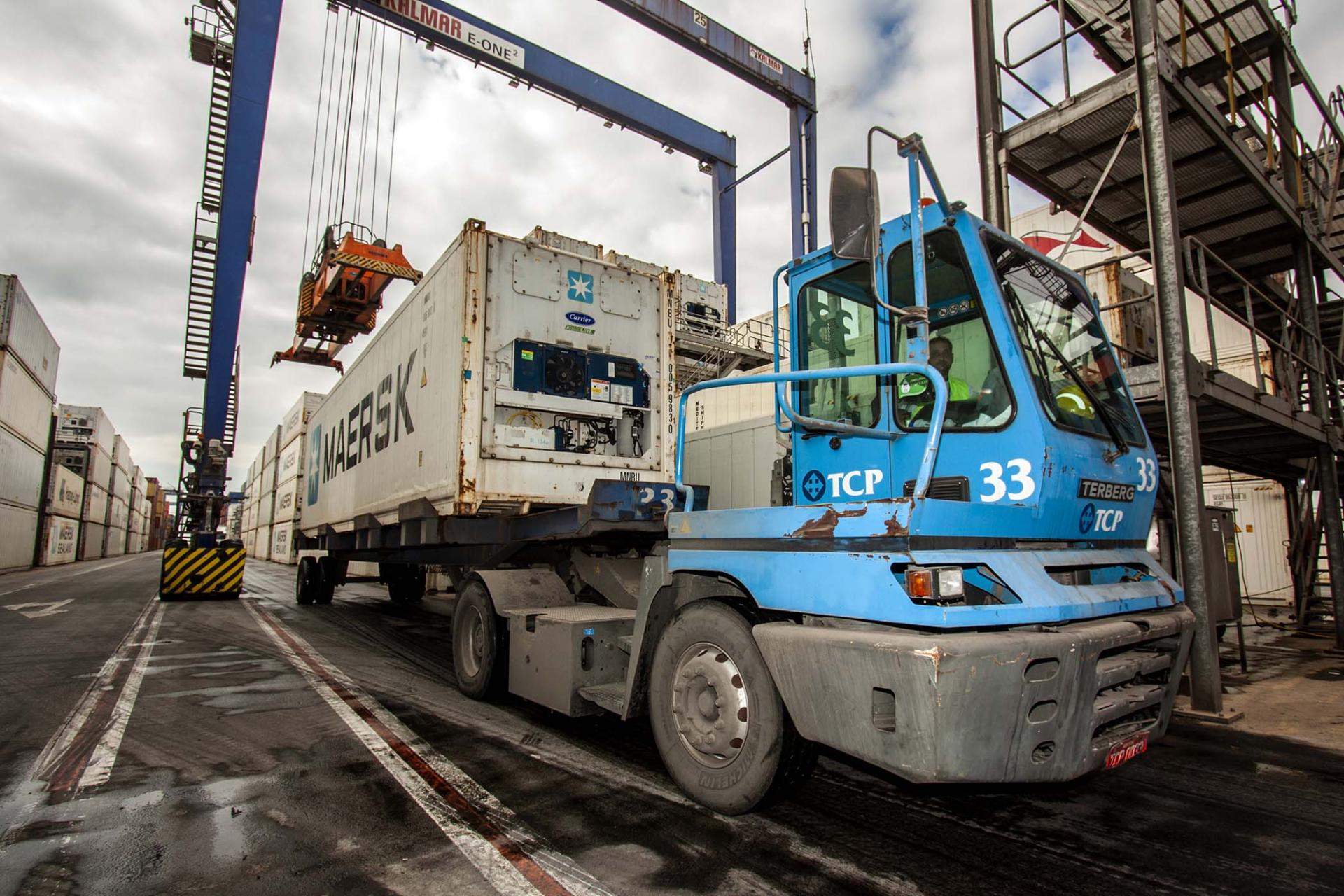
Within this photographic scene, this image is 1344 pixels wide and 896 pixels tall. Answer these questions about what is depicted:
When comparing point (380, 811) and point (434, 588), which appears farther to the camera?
point (434, 588)

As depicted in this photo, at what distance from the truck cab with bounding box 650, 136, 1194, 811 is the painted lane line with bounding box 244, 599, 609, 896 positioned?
2.71 ft

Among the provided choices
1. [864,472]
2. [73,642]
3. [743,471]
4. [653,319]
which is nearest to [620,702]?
[864,472]

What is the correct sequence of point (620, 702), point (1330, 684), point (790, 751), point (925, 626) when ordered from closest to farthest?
point (925, 626), point (790, 751), point (620, 702), point (1330, 684)

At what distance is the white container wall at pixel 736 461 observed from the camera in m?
10.1

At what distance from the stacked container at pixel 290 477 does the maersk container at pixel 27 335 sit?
361 inches

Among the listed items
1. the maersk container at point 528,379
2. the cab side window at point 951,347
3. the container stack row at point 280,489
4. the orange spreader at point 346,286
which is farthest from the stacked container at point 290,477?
the cab side window at point 951,347

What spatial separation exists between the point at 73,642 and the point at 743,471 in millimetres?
9045

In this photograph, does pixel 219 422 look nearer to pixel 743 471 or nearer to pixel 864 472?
pixel 743 471

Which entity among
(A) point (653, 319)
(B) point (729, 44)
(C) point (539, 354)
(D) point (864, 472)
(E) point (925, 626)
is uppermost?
(B) point (729, 44)

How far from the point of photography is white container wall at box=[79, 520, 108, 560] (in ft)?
140

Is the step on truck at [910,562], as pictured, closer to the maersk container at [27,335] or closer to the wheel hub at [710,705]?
the wheel hub at [710,705]

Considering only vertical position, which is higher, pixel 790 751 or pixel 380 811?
pixel 790 751

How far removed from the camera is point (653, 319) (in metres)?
6.84

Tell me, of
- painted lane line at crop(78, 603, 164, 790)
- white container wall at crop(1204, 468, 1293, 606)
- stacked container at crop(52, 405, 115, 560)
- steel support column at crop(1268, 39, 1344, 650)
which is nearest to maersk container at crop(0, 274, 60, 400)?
stacked container at crop(52, 405, 115, 560)
